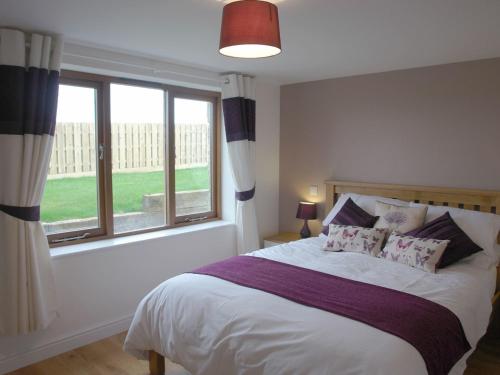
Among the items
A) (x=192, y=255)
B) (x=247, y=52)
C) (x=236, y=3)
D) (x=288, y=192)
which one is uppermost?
(x=236, y=3)

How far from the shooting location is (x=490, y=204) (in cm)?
311

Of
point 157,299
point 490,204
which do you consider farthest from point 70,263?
point 490,204

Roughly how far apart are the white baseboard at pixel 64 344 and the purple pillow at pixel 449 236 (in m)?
2.39

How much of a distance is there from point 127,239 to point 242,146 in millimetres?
1385

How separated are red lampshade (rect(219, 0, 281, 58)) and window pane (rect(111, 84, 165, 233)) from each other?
1835mm

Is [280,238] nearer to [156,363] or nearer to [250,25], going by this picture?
[156,363]

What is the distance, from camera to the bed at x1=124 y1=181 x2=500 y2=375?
1639 mm

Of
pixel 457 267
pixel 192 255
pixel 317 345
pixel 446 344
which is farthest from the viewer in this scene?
pixel 192 255

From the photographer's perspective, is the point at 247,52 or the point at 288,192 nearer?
the point at 247,52

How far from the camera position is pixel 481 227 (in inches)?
114

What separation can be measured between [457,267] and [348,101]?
1898mm

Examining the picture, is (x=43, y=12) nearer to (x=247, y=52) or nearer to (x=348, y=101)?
(x=247, y=52)

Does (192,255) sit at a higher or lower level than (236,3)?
lower

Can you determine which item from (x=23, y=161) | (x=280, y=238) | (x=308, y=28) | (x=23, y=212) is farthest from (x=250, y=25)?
(x=280, y=238)
